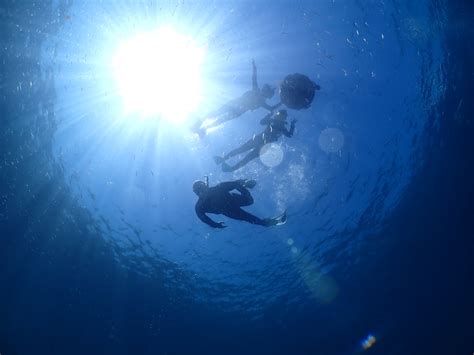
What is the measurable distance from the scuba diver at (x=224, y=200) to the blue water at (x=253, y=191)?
407 centimetres

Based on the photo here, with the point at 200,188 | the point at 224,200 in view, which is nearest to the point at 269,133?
the point at 224,200

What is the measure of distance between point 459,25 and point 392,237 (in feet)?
37.7

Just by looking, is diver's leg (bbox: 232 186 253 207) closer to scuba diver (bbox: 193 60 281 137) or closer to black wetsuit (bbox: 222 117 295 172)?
black wetsuit (bbox: 222 117 295 172)

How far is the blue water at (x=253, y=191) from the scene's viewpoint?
9836 mm

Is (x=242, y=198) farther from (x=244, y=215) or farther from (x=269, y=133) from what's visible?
(x=269, y=133)

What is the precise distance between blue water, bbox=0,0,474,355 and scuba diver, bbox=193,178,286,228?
160 inches

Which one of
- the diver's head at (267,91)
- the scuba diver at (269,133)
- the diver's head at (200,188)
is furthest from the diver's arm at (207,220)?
the diver's head at (267,91)

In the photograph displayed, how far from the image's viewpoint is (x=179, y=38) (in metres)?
9.80

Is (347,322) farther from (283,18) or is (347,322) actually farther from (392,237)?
(283,18)

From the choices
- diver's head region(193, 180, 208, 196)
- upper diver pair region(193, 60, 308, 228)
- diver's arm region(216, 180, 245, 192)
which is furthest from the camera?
diver's head region(193, 180, 208, 196)

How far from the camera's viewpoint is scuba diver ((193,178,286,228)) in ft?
24.2

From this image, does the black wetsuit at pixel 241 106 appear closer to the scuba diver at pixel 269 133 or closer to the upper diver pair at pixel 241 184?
the upper diver pair at pixel 241 184

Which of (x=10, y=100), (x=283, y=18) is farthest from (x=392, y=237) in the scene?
(x=10, y=100)

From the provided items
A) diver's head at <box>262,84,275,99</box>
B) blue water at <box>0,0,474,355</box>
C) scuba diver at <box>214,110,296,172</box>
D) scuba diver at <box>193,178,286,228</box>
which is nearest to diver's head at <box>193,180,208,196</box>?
scuba diver at <box>193,178,286,228</box>
